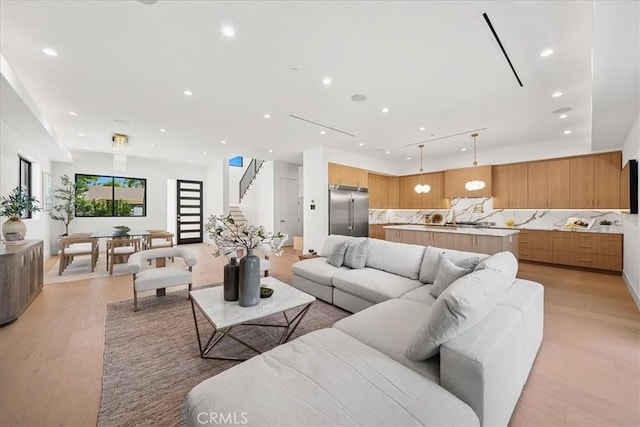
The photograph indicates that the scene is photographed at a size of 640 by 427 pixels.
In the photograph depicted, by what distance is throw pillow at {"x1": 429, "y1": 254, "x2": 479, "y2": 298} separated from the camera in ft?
7.70

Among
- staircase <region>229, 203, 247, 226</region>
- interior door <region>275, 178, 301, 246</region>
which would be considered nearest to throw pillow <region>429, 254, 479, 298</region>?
interior door <region>275, 178, 301, 246</region>

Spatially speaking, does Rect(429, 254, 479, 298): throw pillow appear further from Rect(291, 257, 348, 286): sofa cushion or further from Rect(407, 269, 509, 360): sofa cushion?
Rect(291, 257, 348, 286): sofa cushion

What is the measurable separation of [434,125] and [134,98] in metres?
5.07

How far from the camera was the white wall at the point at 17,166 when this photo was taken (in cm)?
411

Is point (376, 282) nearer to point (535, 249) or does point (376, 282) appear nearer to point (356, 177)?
point (356, 177)

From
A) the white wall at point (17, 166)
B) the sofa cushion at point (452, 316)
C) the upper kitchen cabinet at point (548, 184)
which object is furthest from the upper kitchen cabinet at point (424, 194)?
the white wall at point (17, 166)

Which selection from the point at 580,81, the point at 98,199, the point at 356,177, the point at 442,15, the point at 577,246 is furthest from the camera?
the point at 98,199

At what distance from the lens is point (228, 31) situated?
2.39 meters

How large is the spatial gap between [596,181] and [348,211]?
17.7ft

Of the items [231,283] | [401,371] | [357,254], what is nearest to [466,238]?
[357,254]

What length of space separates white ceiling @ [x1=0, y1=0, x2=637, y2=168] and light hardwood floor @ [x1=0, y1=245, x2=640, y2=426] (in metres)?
2.91

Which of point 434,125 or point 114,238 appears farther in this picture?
point 114,238

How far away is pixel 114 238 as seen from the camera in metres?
5.45

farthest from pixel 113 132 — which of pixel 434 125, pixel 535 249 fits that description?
pixel 535 249
